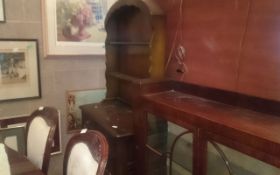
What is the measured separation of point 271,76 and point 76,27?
167cm

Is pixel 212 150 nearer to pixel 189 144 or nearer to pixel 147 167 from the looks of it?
pixel 189 144

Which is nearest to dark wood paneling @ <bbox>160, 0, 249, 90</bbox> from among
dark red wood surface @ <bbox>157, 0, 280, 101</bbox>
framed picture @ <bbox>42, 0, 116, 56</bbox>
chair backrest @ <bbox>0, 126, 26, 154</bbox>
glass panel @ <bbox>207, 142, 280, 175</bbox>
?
dark red wood surface @ <bbox>157, 0, 280, 101</bbox>

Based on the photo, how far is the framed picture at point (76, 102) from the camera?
237cm

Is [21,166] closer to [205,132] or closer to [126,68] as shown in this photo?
[205,132]

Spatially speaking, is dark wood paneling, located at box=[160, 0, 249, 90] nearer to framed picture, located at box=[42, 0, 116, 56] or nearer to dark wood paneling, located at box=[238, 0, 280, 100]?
dark wood paneling, located at box=[238, 0, 280, 100]

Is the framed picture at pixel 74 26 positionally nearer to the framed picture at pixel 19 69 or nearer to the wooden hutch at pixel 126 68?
the framed picture at pixel 19 69

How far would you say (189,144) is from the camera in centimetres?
118

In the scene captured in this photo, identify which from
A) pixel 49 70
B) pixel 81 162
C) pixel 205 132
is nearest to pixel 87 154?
pixel 81 162

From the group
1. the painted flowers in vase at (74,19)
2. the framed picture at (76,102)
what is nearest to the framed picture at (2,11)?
the painted flowers in vase at (74,19)

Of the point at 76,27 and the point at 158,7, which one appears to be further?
the point at 76,27

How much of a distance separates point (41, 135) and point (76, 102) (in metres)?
0.79

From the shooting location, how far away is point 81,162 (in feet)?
3.90

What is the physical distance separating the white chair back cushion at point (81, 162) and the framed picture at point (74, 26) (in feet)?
3.82

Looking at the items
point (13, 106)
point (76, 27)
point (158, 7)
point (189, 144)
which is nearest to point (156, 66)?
point (158, 7)
